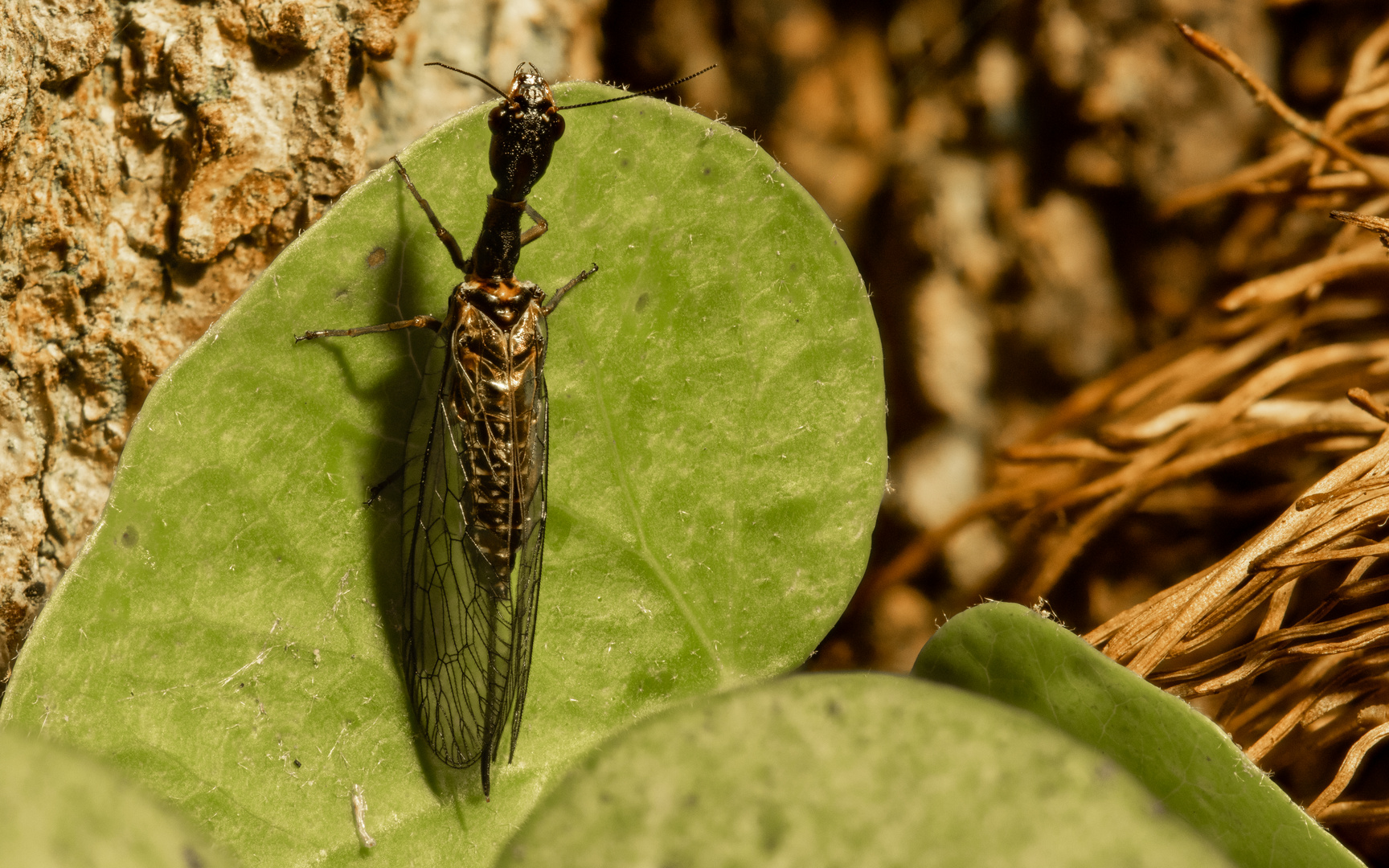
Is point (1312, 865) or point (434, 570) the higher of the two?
point (434, 570)

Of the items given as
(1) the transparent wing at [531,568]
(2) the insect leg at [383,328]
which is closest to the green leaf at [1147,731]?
(1) the transparent wing at [531,568]

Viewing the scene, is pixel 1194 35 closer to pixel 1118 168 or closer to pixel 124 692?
pixel 1118 168

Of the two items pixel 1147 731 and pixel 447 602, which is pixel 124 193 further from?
pixel 1147 731

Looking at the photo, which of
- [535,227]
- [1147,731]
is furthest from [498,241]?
[1147,731]

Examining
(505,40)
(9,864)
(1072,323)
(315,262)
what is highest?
(505,40)

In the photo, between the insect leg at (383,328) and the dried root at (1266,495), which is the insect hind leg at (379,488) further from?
the dried root at (1266,495)

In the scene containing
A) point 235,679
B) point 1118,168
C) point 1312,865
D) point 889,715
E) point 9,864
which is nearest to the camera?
point 9,864

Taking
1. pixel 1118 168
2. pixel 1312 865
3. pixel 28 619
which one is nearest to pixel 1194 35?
pixel 1118 168
